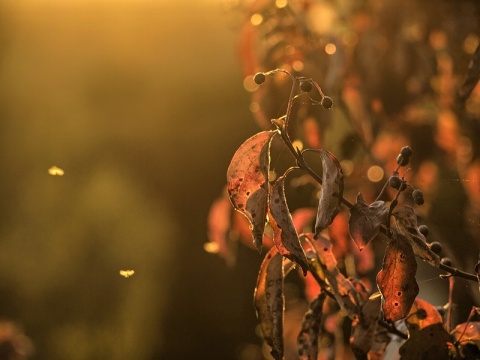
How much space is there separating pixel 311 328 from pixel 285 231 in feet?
1.06

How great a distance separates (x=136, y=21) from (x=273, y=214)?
531 cm

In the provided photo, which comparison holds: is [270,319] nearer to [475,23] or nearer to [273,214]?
[273,214]

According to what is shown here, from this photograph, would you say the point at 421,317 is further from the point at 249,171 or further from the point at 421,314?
the point at 249,171

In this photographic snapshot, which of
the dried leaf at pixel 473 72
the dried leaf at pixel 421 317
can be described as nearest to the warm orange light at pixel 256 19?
the dried leaf at pixel 473 72

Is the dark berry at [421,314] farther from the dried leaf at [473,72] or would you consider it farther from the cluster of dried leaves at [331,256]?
the dried leaf at [473,72]

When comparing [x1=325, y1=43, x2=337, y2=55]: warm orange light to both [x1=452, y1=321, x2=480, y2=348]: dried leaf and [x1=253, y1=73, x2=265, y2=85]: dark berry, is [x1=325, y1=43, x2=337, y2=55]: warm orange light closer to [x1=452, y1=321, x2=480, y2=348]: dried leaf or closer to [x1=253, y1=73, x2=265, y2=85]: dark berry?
[x1=253, y1=73, x2=265, y2=85]: dark berry

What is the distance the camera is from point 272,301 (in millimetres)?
1063

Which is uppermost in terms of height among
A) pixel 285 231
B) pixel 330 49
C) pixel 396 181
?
pixel 330 49

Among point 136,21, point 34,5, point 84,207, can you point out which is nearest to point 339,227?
point 84,207

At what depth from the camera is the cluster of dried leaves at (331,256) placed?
94 centimetres

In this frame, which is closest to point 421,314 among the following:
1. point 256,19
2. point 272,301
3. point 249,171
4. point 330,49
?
point 272,301

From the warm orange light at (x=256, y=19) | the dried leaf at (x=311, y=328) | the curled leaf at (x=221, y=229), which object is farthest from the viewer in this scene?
the warm orange light at (x=256, y=19)

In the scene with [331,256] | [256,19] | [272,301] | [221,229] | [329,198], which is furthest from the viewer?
[256,19]

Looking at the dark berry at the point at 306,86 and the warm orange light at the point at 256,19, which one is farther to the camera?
the warm orange light at the point at 256,19
